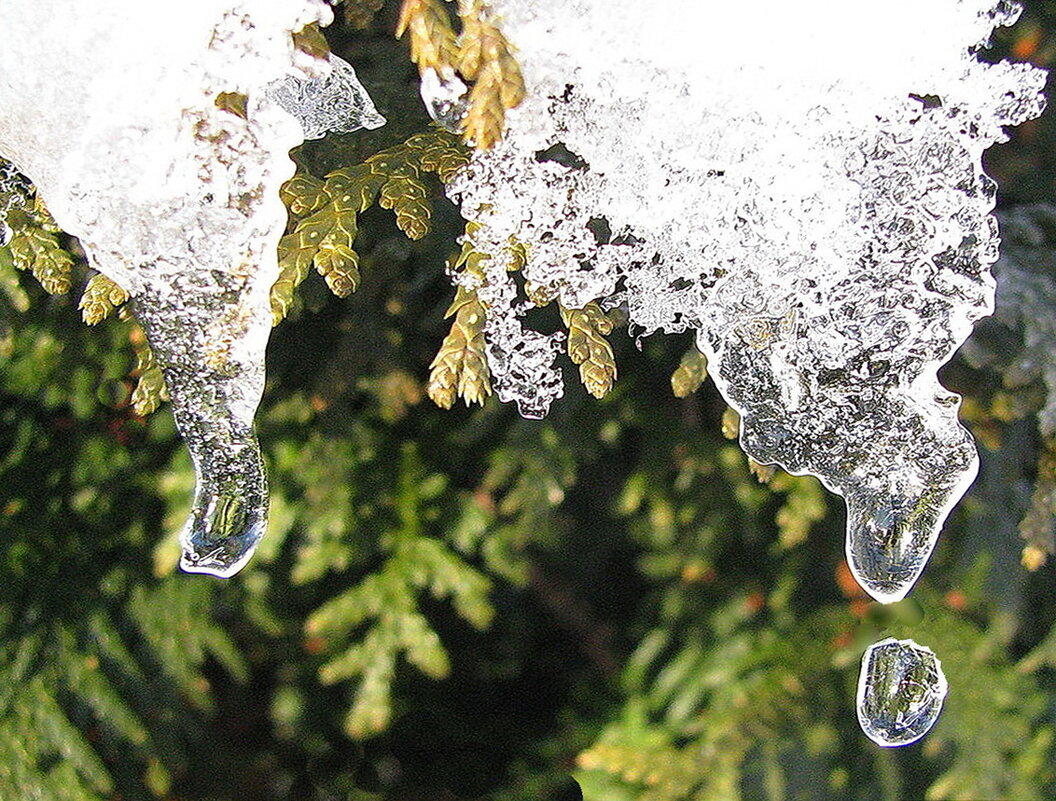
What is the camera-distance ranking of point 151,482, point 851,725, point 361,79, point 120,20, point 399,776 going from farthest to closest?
1. point 399,776
2. point 851,725
3. point 151,482
4. point 361,79
5. point 120,20

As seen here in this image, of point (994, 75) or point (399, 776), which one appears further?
point (399, 776)

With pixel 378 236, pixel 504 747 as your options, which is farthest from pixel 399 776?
pixel 378 236

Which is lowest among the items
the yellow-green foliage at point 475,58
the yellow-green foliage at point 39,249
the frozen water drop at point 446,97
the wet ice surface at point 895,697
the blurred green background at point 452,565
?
the blurred green background at point 452,565

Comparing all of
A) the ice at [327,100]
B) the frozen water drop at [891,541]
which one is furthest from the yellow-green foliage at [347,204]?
the frozen water drop at [891,541]

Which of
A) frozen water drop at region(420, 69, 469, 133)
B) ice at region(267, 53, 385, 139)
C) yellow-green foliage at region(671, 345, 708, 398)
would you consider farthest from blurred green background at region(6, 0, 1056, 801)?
frozen water drop at region(420, 69, 469, 133)

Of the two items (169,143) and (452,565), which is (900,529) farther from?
(452,565)

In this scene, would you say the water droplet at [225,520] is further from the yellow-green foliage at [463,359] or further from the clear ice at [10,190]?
the clear ice at [10,190]

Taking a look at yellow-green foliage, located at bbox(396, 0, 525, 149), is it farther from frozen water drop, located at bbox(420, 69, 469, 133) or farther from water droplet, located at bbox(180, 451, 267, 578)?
water droplet, located at bbox(180, 451, 267, 578)

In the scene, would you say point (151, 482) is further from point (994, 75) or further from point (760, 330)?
point (994, 75)
